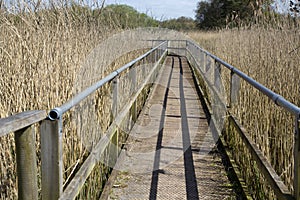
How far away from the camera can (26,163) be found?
5.16ft

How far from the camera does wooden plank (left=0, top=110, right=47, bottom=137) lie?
4.31 ft

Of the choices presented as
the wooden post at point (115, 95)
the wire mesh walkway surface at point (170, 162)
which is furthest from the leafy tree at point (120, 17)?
the wooden post at point (115, 95)

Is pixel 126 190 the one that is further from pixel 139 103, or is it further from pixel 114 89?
pixel 139 103

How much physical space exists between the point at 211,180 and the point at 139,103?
2.94 m

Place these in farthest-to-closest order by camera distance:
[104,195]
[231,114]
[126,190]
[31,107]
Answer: [231,114], [126,190], [104,195], [31,107]

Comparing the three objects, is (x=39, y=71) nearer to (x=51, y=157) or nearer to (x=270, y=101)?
(x=51, y=157)

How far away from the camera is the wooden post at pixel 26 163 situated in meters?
1.54

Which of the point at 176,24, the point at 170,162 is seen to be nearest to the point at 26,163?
the point at 170,162

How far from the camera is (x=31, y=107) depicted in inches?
98.7

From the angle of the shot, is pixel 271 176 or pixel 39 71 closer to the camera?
pixel 271 176

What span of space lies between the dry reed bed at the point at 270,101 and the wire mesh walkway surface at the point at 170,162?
0.33 meters

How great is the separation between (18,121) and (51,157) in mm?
350

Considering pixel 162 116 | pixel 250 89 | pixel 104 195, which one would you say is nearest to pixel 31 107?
pixel 104 195

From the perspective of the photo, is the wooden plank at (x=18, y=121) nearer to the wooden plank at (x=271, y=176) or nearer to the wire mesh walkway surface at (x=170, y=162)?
the wooden plank at (x=271, y=176)
